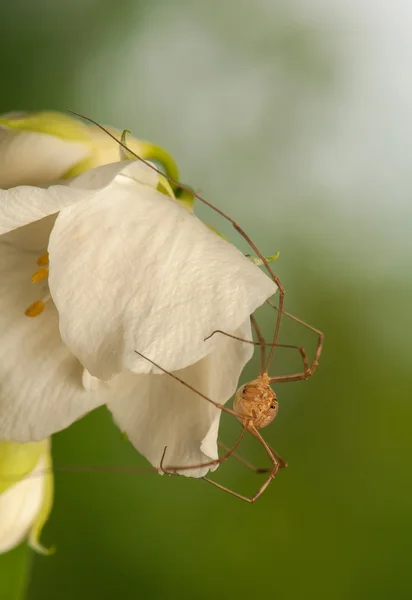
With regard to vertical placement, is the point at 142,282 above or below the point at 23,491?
above

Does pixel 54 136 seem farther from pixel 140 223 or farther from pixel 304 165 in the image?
pixel 304 165

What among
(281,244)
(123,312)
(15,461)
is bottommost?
(281,244)

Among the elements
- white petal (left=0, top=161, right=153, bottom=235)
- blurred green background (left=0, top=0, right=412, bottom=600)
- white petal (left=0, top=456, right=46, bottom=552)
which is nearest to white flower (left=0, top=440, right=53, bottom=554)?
white petal (left=0, top=456, right=46, bottom=552)

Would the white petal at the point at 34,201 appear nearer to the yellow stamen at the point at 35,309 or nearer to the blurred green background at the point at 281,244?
the yellow stamen at the point at 35,309

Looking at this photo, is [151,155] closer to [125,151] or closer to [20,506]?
[125,151]

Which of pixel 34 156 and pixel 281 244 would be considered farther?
pixel 281 244

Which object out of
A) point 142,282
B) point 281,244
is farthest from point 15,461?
point 281,244

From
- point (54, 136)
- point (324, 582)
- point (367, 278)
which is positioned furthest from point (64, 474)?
point (54, 136)
